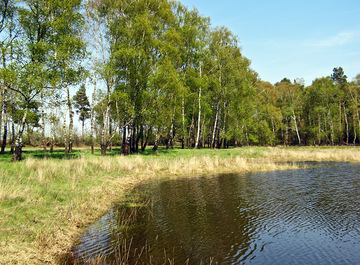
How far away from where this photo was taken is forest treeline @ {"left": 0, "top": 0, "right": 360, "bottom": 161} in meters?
21.3

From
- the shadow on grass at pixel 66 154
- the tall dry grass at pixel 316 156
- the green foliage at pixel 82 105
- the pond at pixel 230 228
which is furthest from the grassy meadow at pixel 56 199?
the green foliage at pixel 82 105

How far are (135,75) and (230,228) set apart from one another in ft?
82.7

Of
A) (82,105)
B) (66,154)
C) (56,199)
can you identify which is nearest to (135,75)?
(66,154)

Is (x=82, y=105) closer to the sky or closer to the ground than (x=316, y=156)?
closer to the sky

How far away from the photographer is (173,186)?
55.1ft

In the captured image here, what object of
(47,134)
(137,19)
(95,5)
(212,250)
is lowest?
(212,250)

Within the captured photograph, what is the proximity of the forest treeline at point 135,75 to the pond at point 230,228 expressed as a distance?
15239mm

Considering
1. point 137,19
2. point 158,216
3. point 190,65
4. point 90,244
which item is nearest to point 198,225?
point 158,216

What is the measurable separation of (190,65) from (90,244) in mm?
38500

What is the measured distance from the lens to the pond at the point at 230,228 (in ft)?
22.0

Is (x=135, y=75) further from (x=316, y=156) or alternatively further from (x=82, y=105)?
(x=82, y=105)

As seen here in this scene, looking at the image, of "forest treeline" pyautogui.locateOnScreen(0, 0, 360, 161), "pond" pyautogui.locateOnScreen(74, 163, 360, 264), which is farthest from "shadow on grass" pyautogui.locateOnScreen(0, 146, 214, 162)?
"pond" pyautogui.locateOnScreen(74, 163, 360, 264)

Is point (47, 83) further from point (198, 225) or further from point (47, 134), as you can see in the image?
point (47, 134)

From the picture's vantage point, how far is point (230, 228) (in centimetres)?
880
